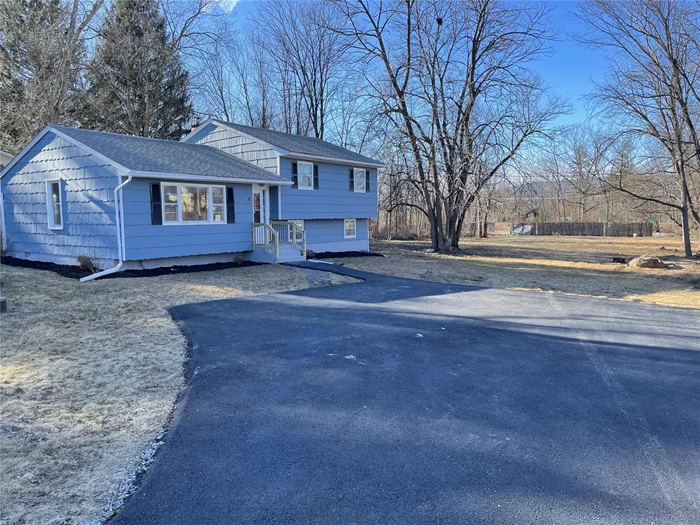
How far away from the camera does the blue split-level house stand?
1206 cm

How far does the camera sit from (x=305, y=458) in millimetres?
3127

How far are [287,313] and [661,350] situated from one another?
18.6 ft

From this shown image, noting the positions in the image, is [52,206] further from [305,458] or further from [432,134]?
[432,134]

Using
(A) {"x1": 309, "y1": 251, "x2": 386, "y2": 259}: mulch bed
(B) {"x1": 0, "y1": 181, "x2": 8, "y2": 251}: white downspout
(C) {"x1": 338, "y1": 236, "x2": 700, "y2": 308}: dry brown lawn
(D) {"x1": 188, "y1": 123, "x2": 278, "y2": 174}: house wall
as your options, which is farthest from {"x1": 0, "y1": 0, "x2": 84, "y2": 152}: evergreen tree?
(C) {"x1": 338, "y1": 236, "x2": 700, "y2": 308}: dry brown lawn

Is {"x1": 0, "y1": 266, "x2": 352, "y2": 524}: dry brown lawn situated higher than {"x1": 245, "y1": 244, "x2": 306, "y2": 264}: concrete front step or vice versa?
{"x1": 245, "y1": 244, "x2": 306, "y2": 264}: concrete front step

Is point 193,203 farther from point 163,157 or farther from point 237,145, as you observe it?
point 237,145

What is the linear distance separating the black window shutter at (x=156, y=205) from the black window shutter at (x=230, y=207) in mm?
2330

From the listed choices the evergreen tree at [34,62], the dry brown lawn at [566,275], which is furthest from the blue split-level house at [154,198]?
the evergreen tree at [34,62]

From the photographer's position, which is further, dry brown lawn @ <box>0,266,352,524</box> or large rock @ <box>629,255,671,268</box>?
large rock @ <box>629,255,671,268</box>

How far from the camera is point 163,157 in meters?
13.5

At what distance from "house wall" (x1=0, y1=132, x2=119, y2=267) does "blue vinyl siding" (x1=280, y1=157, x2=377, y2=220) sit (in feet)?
21.8

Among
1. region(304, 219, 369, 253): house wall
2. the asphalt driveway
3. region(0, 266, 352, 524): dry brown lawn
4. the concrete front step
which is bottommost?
the asphalt driveway

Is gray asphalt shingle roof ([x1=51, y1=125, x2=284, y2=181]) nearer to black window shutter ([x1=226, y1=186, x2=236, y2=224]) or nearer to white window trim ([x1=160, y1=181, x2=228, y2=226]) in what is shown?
white window trim ([x1=160, y1=181, x2=228, y2=226])

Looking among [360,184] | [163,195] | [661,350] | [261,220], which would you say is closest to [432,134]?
[360,184]
